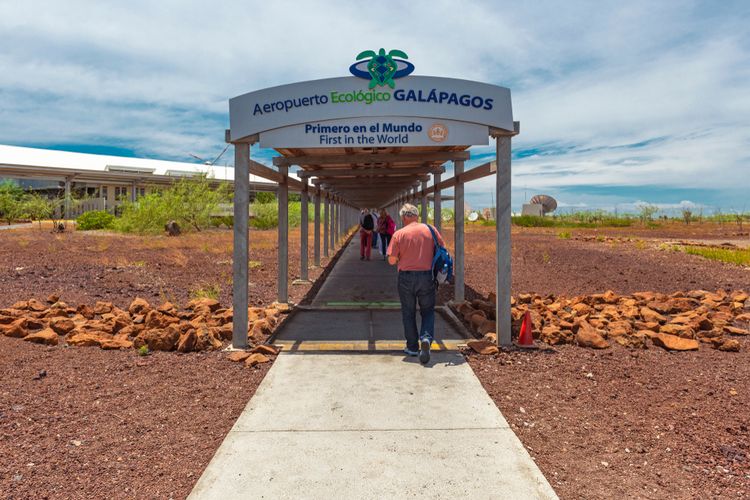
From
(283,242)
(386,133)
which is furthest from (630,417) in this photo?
(283,242)

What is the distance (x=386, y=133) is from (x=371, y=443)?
3.71 m

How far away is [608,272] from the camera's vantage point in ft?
40.9

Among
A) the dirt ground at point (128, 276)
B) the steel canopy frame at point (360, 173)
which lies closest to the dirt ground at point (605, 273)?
the steel canopy frame at point (360, 173)

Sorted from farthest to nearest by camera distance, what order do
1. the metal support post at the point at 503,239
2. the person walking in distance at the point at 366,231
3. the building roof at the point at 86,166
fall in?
1. the building roof at the point at 86,166
2. the person walking in distance at the point at 366,231
3. the metal support post at the point at 503,239

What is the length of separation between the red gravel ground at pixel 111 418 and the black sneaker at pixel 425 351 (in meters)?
1.65

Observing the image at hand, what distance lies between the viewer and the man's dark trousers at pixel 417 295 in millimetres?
5391

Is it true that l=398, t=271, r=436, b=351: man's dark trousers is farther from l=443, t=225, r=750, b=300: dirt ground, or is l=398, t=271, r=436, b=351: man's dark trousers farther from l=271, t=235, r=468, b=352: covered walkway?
l=443, t=225, r=750, b=300: dirt ground

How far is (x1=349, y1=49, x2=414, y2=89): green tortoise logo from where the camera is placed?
18.9ft

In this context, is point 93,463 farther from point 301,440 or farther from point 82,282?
point 82,282

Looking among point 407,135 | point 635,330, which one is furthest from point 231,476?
point 635,330

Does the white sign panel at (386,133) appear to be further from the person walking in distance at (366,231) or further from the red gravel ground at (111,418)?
the person walking in distance at (366,231)

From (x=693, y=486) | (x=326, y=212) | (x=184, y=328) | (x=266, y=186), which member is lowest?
(x=693, y=486)

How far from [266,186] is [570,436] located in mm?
60775

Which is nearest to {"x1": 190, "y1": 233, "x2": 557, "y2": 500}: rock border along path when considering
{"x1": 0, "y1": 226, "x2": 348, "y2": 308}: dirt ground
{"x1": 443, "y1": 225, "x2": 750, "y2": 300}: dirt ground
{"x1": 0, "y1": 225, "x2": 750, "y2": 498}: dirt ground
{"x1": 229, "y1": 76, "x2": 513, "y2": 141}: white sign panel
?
{"x1": 0, "y1": 225, "x2": 750, "y2": 498}: dirt ground
